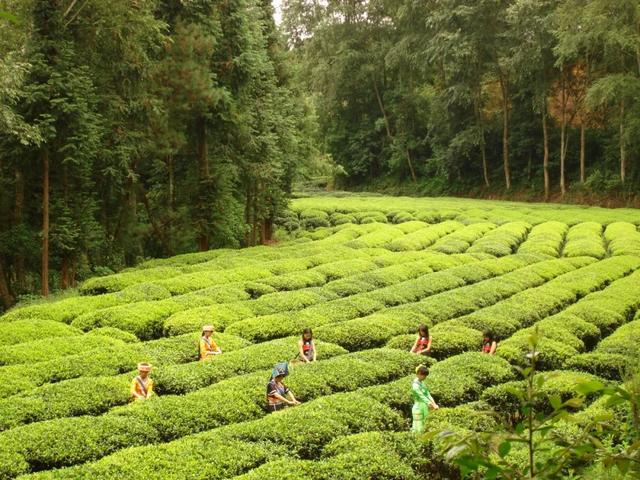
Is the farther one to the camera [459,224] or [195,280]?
[459,224]

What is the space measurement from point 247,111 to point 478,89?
2965cm

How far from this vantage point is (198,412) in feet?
36.7

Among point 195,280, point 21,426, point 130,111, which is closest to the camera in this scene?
point 21,426

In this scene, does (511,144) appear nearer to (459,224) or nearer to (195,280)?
(459,224)

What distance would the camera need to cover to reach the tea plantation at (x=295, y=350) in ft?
31.6

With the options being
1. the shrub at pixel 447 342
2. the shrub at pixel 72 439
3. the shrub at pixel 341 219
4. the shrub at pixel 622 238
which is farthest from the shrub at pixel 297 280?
the shrub at pixel 341 219

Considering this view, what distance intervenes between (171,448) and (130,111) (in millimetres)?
19755

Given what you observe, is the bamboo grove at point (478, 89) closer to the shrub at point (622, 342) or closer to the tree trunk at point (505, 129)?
the tree trunk at point (505, 129)

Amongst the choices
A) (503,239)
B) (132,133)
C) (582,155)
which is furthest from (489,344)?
(582,155)

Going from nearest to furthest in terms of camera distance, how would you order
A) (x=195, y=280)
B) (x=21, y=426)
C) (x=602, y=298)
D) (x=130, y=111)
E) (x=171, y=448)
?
1. (x=171, y=448)
2. (x=21, y=426)
3. (x=602, y=298)
4. (x=195, y=280)
5. (x=130, y=111)

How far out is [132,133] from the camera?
25.4m

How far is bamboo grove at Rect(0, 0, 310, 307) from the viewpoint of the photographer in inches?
869

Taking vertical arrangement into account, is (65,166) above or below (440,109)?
below

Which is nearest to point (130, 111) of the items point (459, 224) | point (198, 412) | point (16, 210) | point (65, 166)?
point (65, 166)
